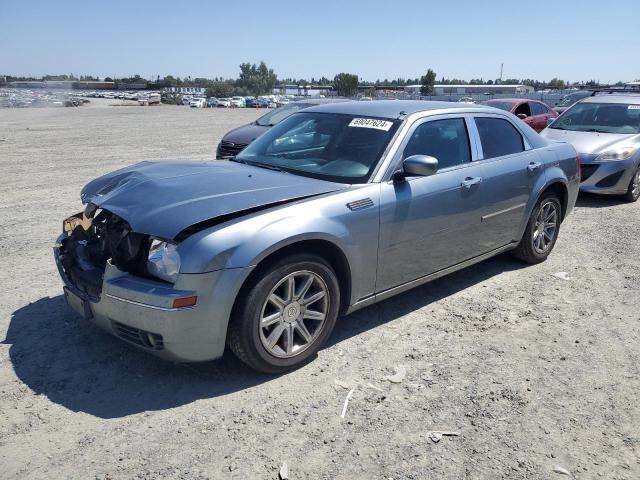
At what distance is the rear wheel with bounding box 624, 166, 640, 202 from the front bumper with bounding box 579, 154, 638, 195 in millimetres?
123

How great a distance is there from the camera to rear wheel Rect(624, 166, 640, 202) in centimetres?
863

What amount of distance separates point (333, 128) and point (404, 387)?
2.20 m

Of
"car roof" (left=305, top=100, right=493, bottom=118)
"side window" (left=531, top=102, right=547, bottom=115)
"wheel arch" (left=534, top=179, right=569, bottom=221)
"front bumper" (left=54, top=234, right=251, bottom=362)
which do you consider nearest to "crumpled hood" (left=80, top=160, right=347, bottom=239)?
"front bumper" (left=54, top=234, right=251, bottom=362)

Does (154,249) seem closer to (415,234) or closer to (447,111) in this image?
(415,234)

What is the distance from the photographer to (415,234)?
4.06 metres

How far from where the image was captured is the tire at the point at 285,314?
3182 millimetres

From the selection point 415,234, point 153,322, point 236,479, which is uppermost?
point 415,234

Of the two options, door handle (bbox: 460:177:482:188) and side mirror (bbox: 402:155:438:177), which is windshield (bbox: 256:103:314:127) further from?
side mirror (bbox: 402:155:438:177)

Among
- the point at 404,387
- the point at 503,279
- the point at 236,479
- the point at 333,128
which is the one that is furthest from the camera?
the point at 503,279

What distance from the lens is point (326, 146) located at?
4.32m

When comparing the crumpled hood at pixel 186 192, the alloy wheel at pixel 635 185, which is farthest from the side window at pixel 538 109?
the crumpled hood at pixel 186 192

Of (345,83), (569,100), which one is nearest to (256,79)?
(345,83)

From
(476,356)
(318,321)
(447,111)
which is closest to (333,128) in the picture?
(447,111)

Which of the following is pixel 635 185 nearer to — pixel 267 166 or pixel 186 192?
pixel 267 166
